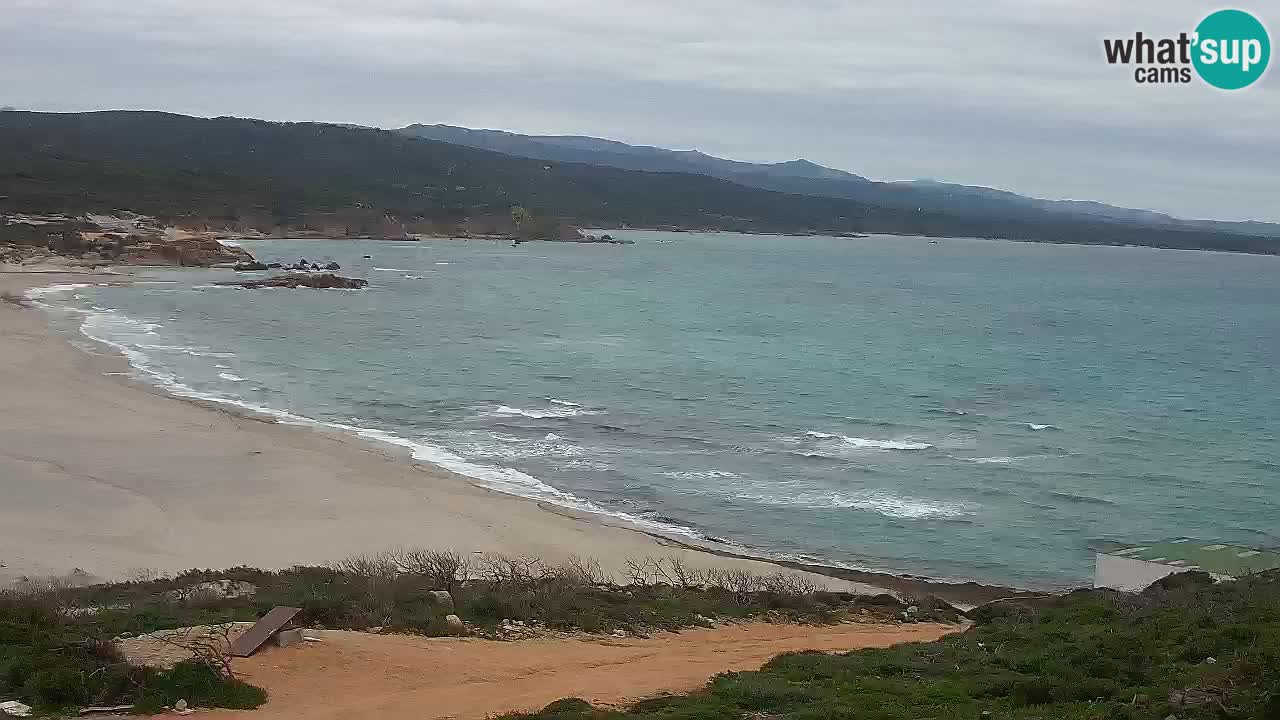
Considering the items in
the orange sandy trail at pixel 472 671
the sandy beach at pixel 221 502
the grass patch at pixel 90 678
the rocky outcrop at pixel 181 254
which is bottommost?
the sandy beach at pixel 221 502

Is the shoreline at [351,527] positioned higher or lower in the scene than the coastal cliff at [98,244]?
lower

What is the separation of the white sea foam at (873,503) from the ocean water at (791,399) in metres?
0.09

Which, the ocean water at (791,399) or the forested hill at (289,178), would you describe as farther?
the forested hill at (289,178)

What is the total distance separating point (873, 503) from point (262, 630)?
56.0ft

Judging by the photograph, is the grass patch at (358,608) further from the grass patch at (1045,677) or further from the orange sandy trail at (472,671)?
the grass patch at (1045,677)

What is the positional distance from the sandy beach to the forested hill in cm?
7335

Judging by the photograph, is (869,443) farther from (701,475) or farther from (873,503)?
(701,475)

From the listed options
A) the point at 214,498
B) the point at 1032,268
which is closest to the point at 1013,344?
the point at 214,498

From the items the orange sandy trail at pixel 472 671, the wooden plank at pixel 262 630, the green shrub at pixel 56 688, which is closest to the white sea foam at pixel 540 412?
the orange sandy trail at pixel 472 671

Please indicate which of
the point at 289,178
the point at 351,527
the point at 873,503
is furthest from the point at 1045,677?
the point at 289,178

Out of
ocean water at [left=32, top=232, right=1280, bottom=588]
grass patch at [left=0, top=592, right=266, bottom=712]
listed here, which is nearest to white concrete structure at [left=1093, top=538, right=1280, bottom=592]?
ocean water at [left=32, top=232, right=1280, bottom=588]

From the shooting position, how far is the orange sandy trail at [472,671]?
1021cm

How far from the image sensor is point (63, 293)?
5822cm

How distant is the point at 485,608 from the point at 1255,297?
105986mm
